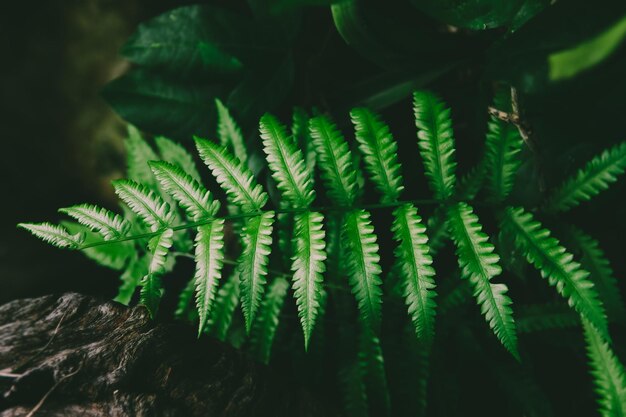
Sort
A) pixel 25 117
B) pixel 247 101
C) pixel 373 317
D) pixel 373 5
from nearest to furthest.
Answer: pixel 373 317
pixel 373 5
pixel 247 101
pixel 25 117

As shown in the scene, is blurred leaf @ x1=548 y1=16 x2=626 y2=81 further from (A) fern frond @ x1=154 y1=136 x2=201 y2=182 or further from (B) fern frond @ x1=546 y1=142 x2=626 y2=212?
(A) fern frond @ x1=154 y1=136 x2=201 y2=182

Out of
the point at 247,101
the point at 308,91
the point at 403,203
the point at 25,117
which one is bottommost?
the point at 403,203

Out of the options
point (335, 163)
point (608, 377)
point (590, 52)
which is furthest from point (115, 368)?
point (608, 377)

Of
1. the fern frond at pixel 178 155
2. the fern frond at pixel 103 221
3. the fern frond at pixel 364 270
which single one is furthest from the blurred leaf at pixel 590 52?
the fern frond at pixel 178 155

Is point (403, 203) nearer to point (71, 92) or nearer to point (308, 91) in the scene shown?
point (308, 91)

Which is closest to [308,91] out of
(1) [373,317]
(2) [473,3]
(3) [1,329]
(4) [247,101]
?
(4) [247,101]

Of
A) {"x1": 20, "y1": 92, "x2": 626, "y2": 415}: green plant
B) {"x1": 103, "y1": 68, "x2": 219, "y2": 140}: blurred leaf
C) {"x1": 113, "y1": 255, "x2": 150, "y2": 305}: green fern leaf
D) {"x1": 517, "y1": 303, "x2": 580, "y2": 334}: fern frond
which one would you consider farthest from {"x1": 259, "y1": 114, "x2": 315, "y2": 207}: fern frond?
{"x1": 517, "y1": 303, "x2": 580, "y2": 334}: fern frond
